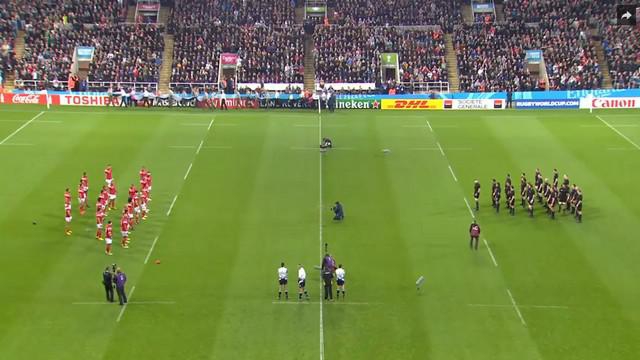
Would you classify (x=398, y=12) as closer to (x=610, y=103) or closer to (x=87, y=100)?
(x=610, y=103)

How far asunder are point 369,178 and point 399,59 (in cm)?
2850

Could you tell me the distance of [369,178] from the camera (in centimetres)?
5550

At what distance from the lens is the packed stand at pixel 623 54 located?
76975 millimetres

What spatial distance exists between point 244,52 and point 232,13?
670 cm

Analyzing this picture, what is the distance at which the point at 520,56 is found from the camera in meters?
80.6

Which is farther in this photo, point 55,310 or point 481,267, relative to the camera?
point 481,267

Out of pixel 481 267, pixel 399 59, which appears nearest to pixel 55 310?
pixel 481 267

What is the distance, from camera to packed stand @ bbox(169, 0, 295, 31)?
85875mm

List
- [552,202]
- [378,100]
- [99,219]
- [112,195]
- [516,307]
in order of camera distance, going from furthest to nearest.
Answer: [378,100]
[112,195]
[552,202]
[99,219]
[516,307]

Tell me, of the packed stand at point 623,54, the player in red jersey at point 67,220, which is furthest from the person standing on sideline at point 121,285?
the packed stand at point 623,54

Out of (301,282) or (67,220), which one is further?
(67,220)

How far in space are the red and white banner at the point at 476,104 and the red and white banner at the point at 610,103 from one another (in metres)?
6.44

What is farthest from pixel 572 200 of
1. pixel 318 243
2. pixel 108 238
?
pixel 108 238

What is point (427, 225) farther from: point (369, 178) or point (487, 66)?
point (487, 66)
